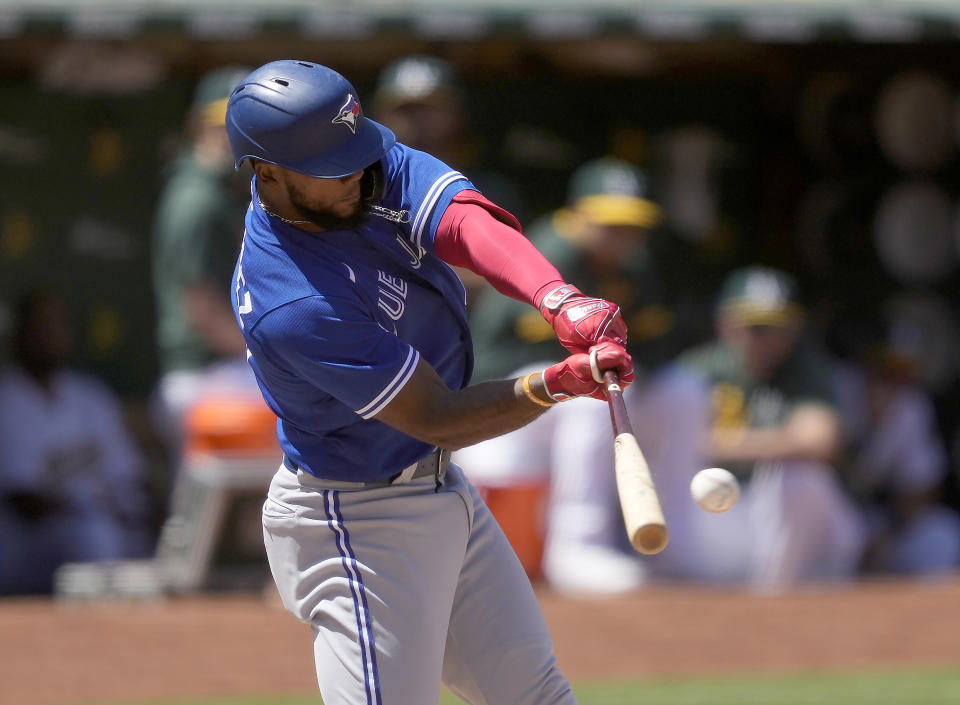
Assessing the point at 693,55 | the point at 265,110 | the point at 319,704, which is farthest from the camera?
the point at 693,55

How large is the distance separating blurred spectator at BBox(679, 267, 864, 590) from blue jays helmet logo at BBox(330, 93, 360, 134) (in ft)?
12.1

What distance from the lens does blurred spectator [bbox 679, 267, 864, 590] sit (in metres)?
6.19

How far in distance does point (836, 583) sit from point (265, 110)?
4.23 m

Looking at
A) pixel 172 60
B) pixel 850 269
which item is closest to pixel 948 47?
pixel 850 269

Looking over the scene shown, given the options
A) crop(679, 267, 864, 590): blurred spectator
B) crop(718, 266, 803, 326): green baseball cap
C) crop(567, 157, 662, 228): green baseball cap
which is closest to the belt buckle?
crop(567, 157, 662, 228): green baseball cap

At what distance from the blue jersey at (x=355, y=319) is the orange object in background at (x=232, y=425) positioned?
274 centimetres

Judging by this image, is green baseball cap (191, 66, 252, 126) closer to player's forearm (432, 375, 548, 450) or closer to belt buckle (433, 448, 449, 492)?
belt buckle (433, 448, 449, 492)

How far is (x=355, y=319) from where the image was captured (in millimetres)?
2723

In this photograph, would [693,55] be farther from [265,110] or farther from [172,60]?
[265,110]

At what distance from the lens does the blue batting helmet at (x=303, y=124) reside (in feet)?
8.80

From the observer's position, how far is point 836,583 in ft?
20.6

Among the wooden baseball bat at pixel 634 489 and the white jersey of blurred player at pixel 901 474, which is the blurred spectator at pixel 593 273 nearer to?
the white jersey of blurred player at pixel 901 474

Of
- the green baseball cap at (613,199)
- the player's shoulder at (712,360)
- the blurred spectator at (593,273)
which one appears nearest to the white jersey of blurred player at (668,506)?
the player's shoulder at (712,360)

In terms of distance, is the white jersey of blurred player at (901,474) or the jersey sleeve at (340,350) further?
the white jersey of blurred player at (901,474)
